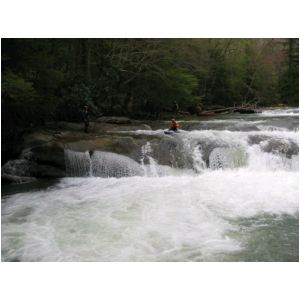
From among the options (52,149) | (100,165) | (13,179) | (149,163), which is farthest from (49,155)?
(149,163)

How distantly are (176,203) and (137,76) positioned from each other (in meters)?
4.29

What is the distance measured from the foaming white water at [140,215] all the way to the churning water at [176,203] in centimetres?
1

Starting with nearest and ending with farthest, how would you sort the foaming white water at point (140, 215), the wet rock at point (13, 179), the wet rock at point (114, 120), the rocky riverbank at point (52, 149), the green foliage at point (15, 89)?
the foaming white water at point (140, 215) → the green foliage at point (15, 89) → the wet rock at point (13, 179) → the rocky riverbank at point (52, 149) → the wet rock at point (114, 120)

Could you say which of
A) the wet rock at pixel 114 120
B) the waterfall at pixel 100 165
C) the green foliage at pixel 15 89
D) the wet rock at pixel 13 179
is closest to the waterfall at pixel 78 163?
the waterfall at pixel 100 165

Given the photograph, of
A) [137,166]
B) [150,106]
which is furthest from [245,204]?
[150,106]

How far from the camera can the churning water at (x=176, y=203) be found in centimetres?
381

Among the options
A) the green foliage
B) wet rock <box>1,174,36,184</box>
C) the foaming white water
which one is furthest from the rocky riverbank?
the green foliage

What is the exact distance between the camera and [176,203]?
495 cm

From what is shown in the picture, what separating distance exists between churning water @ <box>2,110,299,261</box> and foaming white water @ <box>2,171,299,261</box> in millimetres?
11

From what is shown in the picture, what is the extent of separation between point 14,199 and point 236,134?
154 inches

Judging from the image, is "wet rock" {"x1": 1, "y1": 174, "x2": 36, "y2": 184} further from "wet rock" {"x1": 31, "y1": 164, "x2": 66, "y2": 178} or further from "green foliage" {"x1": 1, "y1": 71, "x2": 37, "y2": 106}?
"green foliage" {"x1": 1, "y1": 71, "x2": 37, "y2": 106}

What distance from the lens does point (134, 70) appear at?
8.55 meters

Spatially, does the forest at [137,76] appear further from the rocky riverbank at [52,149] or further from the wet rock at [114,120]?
the rocky riverbank at [52,149]
